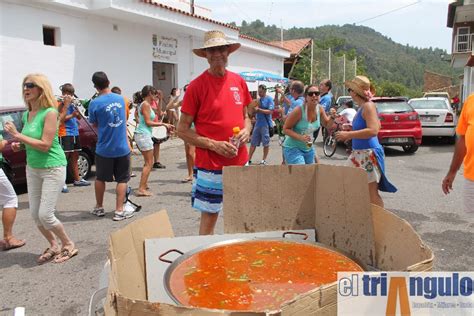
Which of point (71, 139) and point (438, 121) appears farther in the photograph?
point (438, 121)

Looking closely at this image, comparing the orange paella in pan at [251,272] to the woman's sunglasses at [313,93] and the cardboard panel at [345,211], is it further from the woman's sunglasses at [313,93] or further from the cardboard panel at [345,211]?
the woman's sunglasses at [313,93]

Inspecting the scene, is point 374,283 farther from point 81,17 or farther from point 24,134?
point 81,17

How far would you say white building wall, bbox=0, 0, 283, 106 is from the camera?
1010 centimetres

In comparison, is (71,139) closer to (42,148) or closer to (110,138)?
(110,138)

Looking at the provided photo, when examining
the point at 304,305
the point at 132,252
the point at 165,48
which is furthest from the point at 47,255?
the point at 165,48

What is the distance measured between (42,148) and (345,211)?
3.06 metres

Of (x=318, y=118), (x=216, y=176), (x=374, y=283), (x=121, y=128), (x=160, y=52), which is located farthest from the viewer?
(x=160, y=52)

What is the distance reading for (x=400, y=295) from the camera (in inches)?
54.2

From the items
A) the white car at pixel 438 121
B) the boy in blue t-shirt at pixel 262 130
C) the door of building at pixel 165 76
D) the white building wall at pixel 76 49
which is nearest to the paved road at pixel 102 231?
the boy in blue t-shirt at pixel 262 130

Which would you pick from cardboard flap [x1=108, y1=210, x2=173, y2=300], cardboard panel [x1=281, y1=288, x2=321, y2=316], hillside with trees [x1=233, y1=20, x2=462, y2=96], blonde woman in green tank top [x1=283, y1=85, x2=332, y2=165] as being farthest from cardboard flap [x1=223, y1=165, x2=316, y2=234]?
hillside with trees [x1=233, y1=20, x2=462, y2=96]

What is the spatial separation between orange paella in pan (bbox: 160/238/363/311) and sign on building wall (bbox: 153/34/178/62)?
13.8 m

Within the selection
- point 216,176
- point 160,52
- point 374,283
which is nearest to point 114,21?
point 160,52

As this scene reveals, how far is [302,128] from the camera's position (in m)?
5.22

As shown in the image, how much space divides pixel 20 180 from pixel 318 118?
18.1ft
